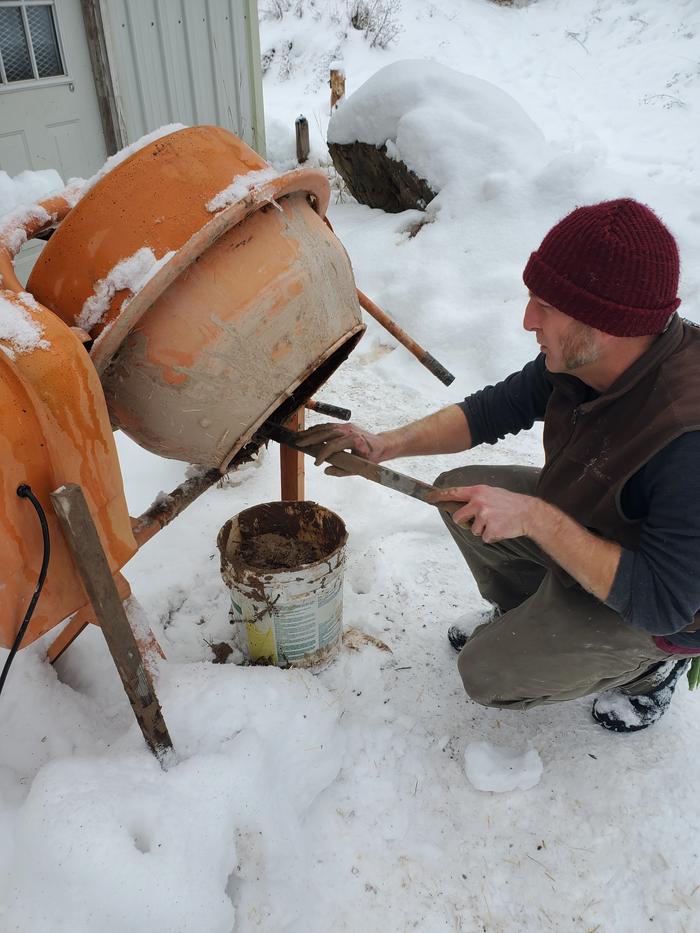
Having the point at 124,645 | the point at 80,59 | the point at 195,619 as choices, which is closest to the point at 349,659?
the point at 195,619

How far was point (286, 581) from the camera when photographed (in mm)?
1645

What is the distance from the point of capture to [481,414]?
6.28ft

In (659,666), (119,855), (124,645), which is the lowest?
(659,666)

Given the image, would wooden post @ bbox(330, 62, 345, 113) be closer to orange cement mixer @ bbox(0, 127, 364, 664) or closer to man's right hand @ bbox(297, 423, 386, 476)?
man's right hand @ bbox(297, 423, 386, 476)

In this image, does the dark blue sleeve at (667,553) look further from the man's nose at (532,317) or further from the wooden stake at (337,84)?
the wooden stake at (337,84)

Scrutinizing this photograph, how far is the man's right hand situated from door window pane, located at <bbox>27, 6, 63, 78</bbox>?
295cm

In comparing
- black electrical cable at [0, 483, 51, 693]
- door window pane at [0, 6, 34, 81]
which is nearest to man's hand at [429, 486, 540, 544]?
black electrical cable at [0, 483, 51, 693]

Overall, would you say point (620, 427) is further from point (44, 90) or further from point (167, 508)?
point (44, 90)

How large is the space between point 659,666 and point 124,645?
1.36 meters

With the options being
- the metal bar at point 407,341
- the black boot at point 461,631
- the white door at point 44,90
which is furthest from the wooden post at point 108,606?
the white door at point 44,90

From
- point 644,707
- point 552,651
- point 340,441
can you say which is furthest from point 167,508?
point 644,707

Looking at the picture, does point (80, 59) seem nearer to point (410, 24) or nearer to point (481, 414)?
point (481, 414)

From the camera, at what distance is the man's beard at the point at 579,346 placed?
54.1 inches

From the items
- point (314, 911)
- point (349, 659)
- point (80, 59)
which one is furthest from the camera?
point (80, 59)
